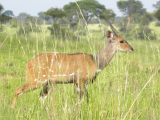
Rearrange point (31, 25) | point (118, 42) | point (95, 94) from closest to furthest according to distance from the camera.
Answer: point (95, 94) → point (31, 25) → point (118, 42)

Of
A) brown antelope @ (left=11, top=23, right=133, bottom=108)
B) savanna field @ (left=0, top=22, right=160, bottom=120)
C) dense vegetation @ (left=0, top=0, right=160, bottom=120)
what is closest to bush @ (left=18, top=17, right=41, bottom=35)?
dense vegetation @ (left=0, top=0, right=160, bottom=120)

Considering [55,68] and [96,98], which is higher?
[55,68]

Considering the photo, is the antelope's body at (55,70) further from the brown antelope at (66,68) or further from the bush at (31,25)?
the bush at (31,25)

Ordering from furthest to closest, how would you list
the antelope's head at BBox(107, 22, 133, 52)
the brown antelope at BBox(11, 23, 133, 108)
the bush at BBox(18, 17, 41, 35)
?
1. the antelope's head at BBox(107, 22, 133, 52)
2. the brown antelope at BBox(11, 23, 133, 108)
3. the bush at BBox(18, 17, 41, 35)

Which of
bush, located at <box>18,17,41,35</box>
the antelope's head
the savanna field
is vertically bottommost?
the savanna field

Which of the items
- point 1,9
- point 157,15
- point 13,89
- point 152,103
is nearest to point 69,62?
point 13,89

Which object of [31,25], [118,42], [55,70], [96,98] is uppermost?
[31,25]

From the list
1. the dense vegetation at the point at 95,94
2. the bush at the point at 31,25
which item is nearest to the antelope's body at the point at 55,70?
the dense vegetation at the point at 95,94

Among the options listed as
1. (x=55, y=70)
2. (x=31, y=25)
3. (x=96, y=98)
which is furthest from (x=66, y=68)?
(x=96, y=98)

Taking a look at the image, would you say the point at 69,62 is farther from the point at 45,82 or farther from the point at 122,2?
the point at 122,2

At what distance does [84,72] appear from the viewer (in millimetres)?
4098

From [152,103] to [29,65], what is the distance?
231 centimetres

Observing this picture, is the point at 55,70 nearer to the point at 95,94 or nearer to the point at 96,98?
the point at 95,94

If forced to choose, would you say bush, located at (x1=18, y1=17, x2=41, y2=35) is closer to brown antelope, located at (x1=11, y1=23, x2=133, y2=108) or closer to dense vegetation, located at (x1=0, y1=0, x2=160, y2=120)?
dense vegetation, located at (x1=0, y1=0, x2=160, y2=120)
